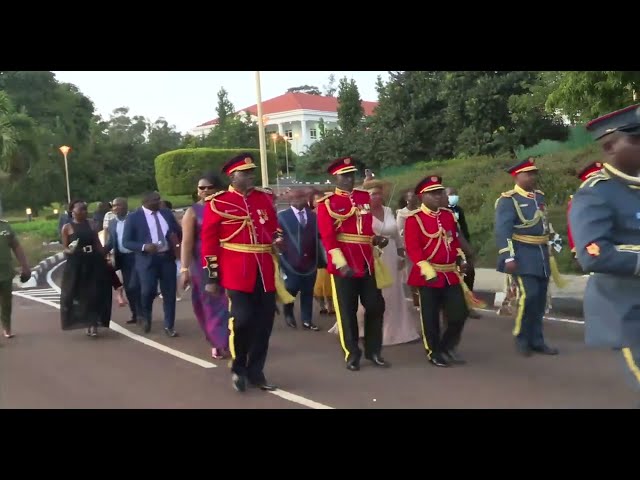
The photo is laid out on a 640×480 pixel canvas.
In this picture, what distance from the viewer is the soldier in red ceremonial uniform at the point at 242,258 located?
18.6 feet

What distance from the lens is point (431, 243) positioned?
664 centimetres

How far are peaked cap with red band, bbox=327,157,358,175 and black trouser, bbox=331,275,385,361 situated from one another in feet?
3.36

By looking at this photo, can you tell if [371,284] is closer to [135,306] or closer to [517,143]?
[135,306]

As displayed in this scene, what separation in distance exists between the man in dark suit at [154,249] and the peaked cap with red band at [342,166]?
2.97 meters

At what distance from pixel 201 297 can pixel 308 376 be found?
173cm

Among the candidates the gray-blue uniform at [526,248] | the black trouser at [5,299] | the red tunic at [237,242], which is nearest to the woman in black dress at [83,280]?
the black trouser at [5,299]

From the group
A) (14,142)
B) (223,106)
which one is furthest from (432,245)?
(223,106)

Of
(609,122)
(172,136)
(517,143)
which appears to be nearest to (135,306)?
(609,122)

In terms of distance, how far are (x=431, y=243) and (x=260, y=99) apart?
39.5ft

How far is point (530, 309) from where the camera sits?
689cm

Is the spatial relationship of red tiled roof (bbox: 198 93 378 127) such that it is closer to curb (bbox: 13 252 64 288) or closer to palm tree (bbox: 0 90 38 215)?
palm tree (bbox: 0 90 38 215)

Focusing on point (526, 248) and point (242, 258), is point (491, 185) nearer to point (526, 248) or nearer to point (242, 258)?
point (526, 248)

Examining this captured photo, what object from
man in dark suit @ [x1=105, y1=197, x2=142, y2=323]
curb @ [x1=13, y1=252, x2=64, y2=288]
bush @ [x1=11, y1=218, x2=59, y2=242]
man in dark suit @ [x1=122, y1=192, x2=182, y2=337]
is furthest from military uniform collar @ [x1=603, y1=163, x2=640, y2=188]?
bush @ [x1=11, y1=218, x2=59, y2=242]

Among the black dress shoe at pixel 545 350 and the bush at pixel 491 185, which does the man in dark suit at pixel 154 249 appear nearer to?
the black dress shoe at pixel 545 350
